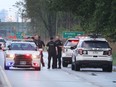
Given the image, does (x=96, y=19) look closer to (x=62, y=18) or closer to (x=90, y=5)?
(x=90, y=5)

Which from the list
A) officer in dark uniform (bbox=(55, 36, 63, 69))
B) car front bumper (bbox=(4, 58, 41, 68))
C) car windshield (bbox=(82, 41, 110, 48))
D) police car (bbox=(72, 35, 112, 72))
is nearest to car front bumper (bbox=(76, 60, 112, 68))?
police car (bbox=(72, 35, 112, 72))

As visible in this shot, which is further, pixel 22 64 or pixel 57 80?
pixel 22 64

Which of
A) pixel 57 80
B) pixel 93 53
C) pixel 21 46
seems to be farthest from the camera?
pixel 21 46

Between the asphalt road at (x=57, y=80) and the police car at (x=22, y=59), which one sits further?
the police car at (x=22, y=59)

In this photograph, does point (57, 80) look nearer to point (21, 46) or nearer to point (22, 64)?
point (22, 64)

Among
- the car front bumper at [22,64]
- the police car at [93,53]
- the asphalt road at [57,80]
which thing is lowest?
the asphalt road at [57,80]

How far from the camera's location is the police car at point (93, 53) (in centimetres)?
2773

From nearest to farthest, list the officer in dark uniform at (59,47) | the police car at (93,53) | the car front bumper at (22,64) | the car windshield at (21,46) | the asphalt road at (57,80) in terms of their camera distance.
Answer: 1. the asphalt road at (57,80)
2. the police car at (93,53)
3. the car front bumper at (22,64)
4. the car windshield at (21,46)
5. the officer in dark uniform at (59,47)

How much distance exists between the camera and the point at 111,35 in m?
47.1

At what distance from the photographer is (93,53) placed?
2773cm

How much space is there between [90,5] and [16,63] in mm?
10237

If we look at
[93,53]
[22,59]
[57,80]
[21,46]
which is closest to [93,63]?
[93,53]

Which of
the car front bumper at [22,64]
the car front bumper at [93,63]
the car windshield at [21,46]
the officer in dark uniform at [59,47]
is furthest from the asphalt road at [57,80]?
the officer in dark uniform at [59,47]

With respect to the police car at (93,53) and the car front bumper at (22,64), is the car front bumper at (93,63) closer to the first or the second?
the police car at (93,53)
